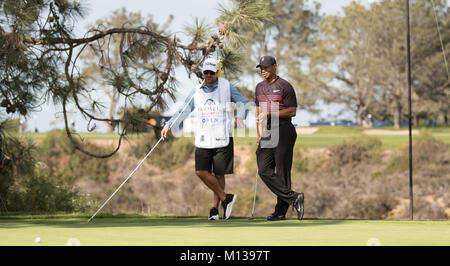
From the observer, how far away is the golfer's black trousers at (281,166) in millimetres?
9344

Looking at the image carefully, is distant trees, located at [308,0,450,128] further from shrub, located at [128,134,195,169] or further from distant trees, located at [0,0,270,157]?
distant trees, located at [0,0,270,157]

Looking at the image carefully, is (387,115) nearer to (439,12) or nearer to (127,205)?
(439,12)

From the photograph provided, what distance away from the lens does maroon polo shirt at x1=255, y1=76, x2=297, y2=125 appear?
9.30 m

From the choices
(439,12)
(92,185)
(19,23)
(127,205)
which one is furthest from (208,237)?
(439,12)

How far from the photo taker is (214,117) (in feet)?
30.7

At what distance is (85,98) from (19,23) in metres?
2.34

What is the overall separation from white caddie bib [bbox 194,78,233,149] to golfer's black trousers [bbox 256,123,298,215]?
463 mm

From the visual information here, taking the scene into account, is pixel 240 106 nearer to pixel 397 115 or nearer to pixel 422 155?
pixel 422 155

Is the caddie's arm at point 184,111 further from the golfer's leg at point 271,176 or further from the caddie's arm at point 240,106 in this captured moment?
the golfer's leg at point 271,176

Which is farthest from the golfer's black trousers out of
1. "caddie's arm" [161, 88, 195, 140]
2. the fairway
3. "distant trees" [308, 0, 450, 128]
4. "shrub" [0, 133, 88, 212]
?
"distant trees" [308, 0, 450, 128]

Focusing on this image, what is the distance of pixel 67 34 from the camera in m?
13.5

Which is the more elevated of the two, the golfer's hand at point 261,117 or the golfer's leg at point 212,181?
the golfer's hand at point 261,117

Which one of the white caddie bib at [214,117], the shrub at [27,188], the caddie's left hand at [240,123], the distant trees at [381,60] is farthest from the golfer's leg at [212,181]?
the distant trees at [381,60]

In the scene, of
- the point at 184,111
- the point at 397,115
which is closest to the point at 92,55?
the point at 184,111
